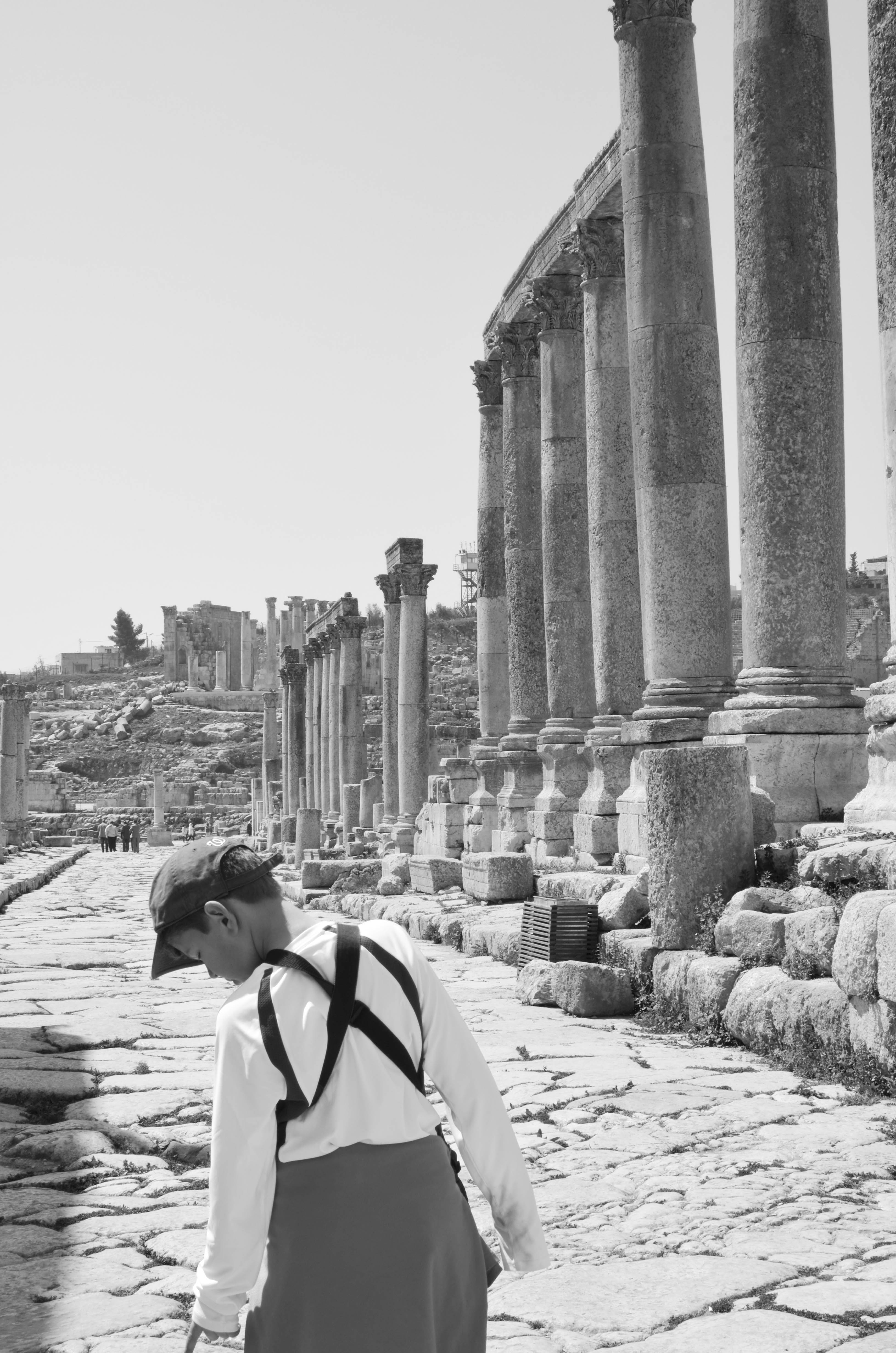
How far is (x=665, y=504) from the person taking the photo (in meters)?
12.2

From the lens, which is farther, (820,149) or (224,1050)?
(820,149)

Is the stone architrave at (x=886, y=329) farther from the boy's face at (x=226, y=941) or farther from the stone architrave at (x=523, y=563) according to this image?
the stone architrave at (x=523, y=563)

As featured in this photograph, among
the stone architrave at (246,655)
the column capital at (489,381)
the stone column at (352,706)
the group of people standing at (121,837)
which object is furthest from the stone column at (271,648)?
the column capital at (489,381)

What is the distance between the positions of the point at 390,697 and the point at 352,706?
13.4 ft

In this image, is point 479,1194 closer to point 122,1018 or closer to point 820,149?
point 122,1018

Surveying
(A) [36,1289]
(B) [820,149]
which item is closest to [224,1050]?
(A) [36,1289]

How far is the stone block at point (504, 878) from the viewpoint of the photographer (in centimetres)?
1444

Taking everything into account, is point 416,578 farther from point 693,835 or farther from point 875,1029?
point 875,1029

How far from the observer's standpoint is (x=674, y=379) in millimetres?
12352

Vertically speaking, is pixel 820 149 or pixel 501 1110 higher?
pixel 820 149

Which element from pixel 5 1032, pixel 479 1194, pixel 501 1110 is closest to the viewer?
pixel 501 1110

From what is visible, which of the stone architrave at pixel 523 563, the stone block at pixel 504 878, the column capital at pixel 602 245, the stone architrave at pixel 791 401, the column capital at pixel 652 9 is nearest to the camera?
the stone architrave at pixel 791 401

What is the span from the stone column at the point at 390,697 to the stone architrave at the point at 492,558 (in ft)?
20.0

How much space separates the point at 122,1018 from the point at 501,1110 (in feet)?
23.4
